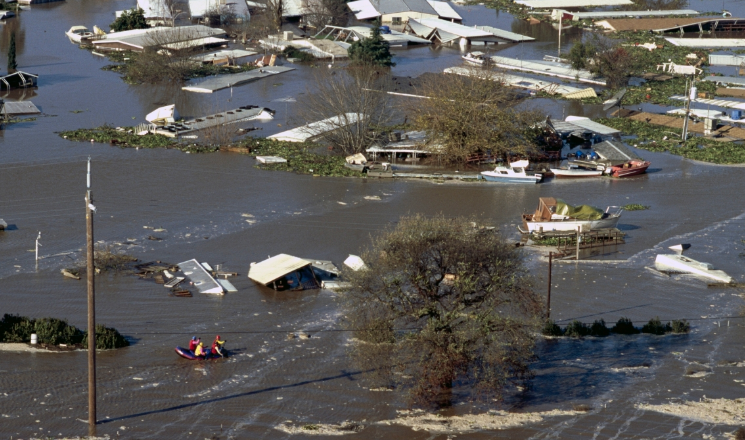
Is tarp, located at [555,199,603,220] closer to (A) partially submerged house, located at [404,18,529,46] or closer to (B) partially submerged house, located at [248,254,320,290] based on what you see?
(B) partially submerged house, located at [248,254,320,290]

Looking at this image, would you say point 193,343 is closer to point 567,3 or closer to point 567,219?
point 567,219

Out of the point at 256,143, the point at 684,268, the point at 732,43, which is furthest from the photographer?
the point at 732,43

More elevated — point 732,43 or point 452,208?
point 732,43

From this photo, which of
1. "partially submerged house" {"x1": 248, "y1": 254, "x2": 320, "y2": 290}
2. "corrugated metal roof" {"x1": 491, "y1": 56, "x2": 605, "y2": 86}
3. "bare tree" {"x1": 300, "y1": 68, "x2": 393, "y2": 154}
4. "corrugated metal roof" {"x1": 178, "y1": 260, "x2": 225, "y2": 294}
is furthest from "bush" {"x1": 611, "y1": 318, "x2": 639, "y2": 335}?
"corrugated metal roof" {"x1": 491, "y1": 56, "x2": 605, "y2": 86}

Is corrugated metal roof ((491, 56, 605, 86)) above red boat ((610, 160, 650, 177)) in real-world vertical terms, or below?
above

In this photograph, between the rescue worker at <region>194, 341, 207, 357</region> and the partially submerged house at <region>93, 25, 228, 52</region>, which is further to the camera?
the partially submerged house at <region>93, 25, 228, 52</region>

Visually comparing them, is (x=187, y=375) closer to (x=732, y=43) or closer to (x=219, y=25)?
(x=219, y=25)

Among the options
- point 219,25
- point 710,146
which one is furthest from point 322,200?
point 219,25
